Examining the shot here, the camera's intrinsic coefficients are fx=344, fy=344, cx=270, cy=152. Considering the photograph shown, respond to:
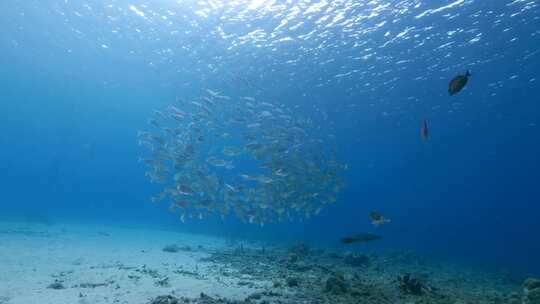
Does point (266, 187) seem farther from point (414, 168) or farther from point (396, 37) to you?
point (414, 168)

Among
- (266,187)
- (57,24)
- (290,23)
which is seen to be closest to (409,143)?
(290,23)

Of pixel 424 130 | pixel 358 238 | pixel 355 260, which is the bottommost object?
pixel 355 260

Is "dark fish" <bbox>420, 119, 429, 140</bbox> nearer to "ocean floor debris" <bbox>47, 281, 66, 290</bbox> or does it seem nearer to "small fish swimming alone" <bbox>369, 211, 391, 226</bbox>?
"small fish swimming alone" <bbox>369, 211, 391, 226</bbox>

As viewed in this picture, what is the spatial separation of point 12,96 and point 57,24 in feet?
173

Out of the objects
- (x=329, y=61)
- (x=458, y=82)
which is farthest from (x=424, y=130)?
(x=329, y=61)

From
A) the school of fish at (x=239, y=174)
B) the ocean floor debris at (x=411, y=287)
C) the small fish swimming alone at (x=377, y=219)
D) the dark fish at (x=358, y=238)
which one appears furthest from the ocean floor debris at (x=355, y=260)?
the dark fish at (x=358, y=238)

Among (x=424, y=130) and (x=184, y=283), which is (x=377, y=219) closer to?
(x=424, y=130)

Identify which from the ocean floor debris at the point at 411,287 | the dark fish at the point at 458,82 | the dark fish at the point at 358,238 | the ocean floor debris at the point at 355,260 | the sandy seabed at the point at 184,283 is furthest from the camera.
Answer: the ocean floor debris at the point at 355,260

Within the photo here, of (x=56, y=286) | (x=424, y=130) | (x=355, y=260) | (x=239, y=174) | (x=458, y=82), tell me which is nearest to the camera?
(x=458, y=82)

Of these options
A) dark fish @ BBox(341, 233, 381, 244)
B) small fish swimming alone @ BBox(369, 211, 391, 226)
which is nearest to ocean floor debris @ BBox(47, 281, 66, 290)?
dark fish @ BBox(341, 233, 381, 244)

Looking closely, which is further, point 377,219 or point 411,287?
point 411,287

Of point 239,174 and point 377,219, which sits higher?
point 239,174

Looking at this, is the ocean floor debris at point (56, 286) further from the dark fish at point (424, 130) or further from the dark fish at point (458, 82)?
the dark fish at point (458, 82)

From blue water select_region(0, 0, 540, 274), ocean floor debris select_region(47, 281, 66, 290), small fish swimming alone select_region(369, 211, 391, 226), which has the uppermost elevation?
blue water select_region(0, 0, 540, 274)
